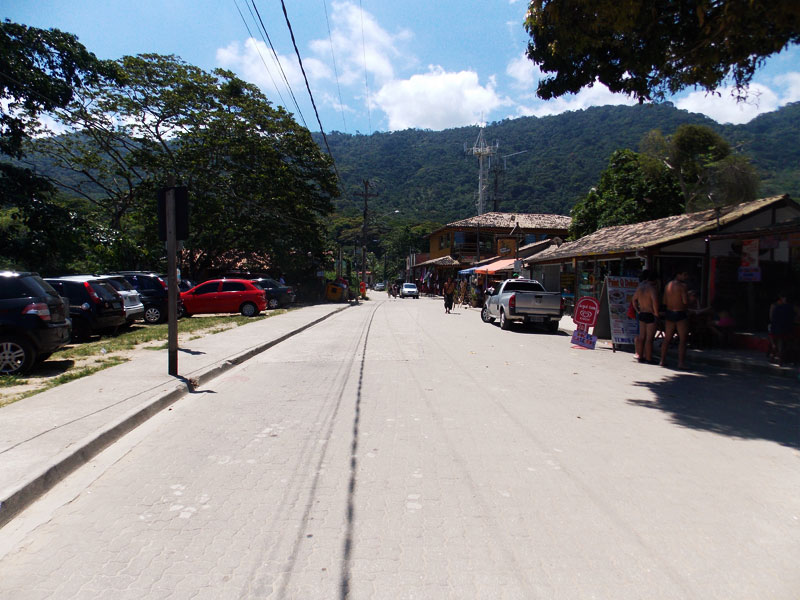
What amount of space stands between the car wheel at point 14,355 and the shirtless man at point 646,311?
11.3 m

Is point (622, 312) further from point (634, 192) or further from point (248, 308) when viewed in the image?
point (634, 192)

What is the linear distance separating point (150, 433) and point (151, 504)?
208cm

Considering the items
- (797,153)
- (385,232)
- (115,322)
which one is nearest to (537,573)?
(115,322)

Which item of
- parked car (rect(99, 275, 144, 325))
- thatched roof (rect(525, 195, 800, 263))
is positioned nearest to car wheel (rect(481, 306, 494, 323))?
thatched roof (rect(525, 195, 800, 263))

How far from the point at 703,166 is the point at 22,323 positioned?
32.7 meters

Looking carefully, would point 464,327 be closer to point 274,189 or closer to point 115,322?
point 115,322

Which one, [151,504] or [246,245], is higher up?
[246,245]

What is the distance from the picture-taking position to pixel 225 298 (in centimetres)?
2167

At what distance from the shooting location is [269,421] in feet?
19.9

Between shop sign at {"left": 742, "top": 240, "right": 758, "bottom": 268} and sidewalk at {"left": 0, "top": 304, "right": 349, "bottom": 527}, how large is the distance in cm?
1200

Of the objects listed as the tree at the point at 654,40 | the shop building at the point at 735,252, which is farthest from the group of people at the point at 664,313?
the tree at the point at 654,40

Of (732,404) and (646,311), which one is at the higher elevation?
(646,311)

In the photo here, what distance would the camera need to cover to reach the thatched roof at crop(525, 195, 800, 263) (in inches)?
501

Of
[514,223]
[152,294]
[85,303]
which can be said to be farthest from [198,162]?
[514,223]
